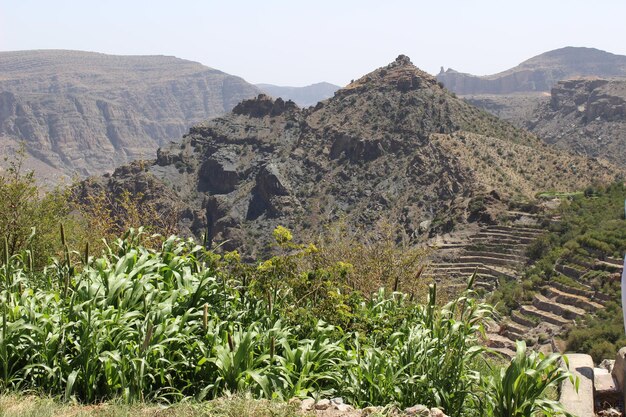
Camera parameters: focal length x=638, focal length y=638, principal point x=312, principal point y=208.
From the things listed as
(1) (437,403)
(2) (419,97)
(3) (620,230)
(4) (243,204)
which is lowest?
(4) (243,204)

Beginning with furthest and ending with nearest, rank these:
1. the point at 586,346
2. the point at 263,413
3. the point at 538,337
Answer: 1. the point at 538,337
2. the point at 586,346
3. the point at 263,413

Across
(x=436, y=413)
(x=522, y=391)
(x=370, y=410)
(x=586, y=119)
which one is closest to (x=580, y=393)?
(x=522, y=391)

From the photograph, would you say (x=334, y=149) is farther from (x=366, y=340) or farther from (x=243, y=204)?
(x=366, y=340)

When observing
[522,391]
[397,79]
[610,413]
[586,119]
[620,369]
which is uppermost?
[397,79]

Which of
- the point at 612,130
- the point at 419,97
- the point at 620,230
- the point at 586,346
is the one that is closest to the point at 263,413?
the point at 586,346

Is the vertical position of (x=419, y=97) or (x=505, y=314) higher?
(x=419, y=97)

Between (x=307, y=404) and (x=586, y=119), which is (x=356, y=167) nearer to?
(x=307, y=404)

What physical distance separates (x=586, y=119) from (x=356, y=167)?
234 ft

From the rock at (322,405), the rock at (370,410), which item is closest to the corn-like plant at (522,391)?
the rock at (370,410)

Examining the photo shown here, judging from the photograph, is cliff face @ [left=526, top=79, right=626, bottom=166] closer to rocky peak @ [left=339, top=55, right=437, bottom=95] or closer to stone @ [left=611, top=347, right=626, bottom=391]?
rocky peak @ [left=339, top=55, right=437, bottom=95]

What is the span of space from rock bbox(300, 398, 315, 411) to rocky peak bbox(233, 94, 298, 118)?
82696 millimetres

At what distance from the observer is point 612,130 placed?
4109 inches

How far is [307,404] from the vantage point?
14.9ft

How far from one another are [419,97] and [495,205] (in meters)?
29.5
